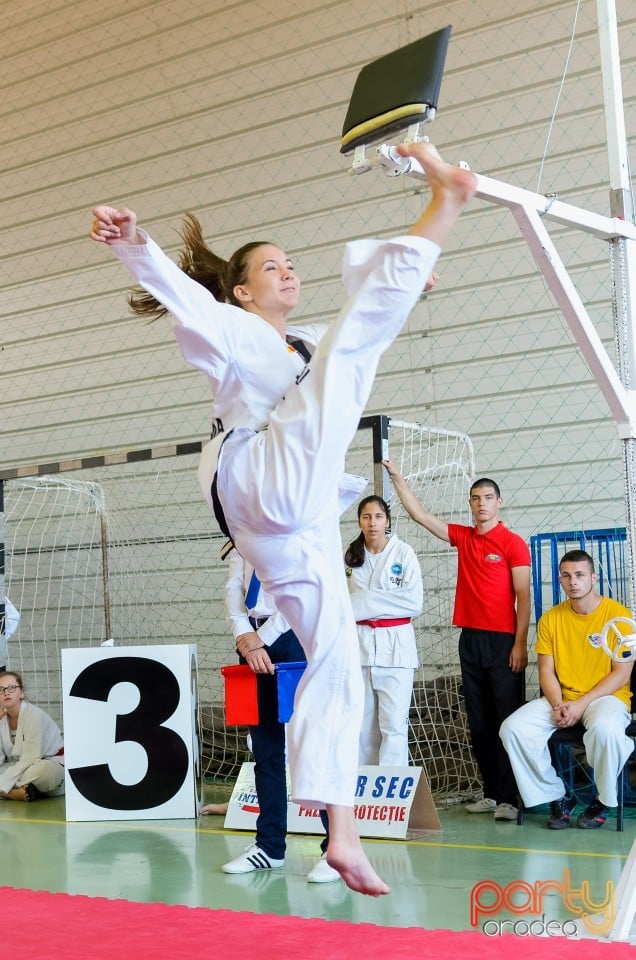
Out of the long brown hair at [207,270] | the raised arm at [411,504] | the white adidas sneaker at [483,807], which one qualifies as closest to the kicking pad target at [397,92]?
the long brown hair at [207,270]

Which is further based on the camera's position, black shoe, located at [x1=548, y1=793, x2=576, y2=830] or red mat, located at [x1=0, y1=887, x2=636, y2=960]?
black shoe, located at [x1=548, y1=793, x2=576, y2=830]

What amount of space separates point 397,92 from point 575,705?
3.12m

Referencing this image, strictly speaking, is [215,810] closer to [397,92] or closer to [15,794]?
[15,794]

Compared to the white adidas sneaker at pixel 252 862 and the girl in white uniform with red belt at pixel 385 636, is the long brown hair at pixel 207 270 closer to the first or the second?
the white adidas sneaker at pixel 252 862

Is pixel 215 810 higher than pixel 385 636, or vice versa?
pixel 385 636

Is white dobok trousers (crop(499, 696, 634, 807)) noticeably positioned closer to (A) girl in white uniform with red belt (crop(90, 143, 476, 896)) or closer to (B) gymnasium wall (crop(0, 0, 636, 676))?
(B) gymnasium wall (crop(0, 0, 636, 676))

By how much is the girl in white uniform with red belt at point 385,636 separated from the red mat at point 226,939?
2.43m

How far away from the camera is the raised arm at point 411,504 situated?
4902 mm

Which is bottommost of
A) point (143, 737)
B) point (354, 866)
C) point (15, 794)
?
point (15, 794)

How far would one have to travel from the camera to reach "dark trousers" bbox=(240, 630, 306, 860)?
391 cm

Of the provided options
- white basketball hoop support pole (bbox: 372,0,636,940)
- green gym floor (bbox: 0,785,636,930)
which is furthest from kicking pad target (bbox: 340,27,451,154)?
green gym floor (bbox: 0,785,636,930)

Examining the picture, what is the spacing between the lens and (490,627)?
521 centimetres

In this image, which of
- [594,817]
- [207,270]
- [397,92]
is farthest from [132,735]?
[397,92]

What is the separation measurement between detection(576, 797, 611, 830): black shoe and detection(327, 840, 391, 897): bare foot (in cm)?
269
